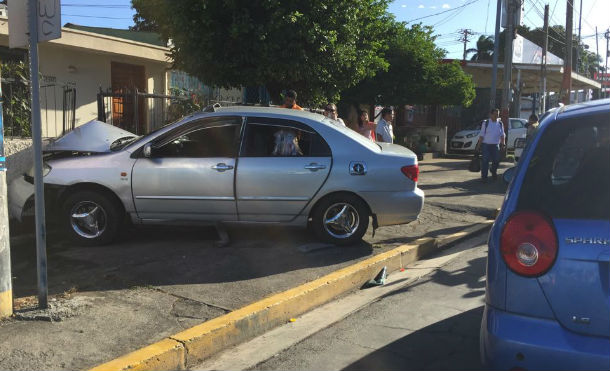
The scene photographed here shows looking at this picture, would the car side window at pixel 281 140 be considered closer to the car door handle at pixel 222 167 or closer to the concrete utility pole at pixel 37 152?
the car door handle at pixel 222 167

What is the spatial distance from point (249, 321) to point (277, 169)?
2.17 metres

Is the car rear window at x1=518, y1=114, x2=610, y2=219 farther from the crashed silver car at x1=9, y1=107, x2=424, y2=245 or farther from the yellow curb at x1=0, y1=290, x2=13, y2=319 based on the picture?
the yellow curb at x1=0, y1=290, x2=13, y2=319

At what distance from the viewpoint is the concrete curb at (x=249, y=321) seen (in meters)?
3.42

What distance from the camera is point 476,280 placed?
530 centimetres

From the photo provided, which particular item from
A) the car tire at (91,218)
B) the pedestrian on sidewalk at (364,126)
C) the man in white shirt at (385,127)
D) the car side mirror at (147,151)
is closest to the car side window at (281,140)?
the car side mirror at (147,151)

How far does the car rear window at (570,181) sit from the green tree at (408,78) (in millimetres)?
14696

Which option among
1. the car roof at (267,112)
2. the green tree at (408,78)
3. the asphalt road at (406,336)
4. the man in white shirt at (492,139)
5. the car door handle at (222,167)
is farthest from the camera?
the green tree at (408,78)

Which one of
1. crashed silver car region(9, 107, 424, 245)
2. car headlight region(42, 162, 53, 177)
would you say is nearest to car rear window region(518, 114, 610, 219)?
crashed silver car region(9, 107, 424, 245)

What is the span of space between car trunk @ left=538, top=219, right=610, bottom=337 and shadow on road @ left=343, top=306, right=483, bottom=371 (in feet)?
4.10

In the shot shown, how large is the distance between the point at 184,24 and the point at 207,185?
13.1ft

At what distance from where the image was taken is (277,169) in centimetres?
586

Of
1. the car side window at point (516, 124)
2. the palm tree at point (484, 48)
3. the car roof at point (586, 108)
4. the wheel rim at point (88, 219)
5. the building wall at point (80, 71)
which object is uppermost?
the palm tree at point (484, 48)

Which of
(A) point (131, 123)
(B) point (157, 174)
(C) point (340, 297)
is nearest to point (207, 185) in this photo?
(B) point (157, 174)

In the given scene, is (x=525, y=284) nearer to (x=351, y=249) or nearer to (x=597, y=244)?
(x=597, y=244)
